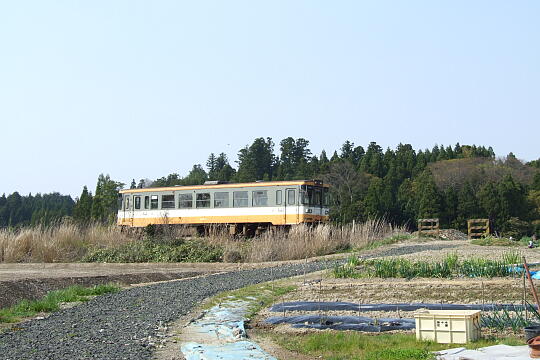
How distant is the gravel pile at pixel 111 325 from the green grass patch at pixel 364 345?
1754 millimetres

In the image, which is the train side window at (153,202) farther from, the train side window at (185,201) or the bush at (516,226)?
the bush at (516,226)

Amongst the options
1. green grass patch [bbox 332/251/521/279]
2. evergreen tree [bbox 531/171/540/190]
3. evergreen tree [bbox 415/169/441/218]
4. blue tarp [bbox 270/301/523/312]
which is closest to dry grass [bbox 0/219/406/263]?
green grass patch [bbox 332/251/521/279]

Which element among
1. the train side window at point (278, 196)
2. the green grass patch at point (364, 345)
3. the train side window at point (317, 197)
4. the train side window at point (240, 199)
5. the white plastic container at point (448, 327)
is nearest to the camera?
the green grass patch at point (364, 345)

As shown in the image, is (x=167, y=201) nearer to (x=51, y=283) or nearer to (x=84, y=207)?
(x=51, y=283)

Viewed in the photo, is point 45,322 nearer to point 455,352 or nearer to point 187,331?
point 187,331

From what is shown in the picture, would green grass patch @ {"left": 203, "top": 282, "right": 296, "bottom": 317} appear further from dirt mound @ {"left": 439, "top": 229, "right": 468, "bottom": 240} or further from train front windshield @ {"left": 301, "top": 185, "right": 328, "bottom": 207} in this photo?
dirt mound @ {"left": 439, "top": 229, "right": 468, "bottom": 240}

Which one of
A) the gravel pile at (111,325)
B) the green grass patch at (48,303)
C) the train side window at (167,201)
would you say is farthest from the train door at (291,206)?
the green grass patch at (48,303)

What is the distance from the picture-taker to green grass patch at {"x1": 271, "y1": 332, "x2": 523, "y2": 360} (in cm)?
687

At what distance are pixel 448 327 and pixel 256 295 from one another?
5.08 m

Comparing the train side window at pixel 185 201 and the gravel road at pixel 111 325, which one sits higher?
the train side window at pixel 185 201

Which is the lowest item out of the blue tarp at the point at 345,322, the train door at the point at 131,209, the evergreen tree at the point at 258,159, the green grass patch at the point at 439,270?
the blue tarp at the point at 345,322

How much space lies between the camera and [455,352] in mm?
6730

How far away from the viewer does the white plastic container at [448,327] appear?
7352 mm

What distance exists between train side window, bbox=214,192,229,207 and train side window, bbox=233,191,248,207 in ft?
1.38
